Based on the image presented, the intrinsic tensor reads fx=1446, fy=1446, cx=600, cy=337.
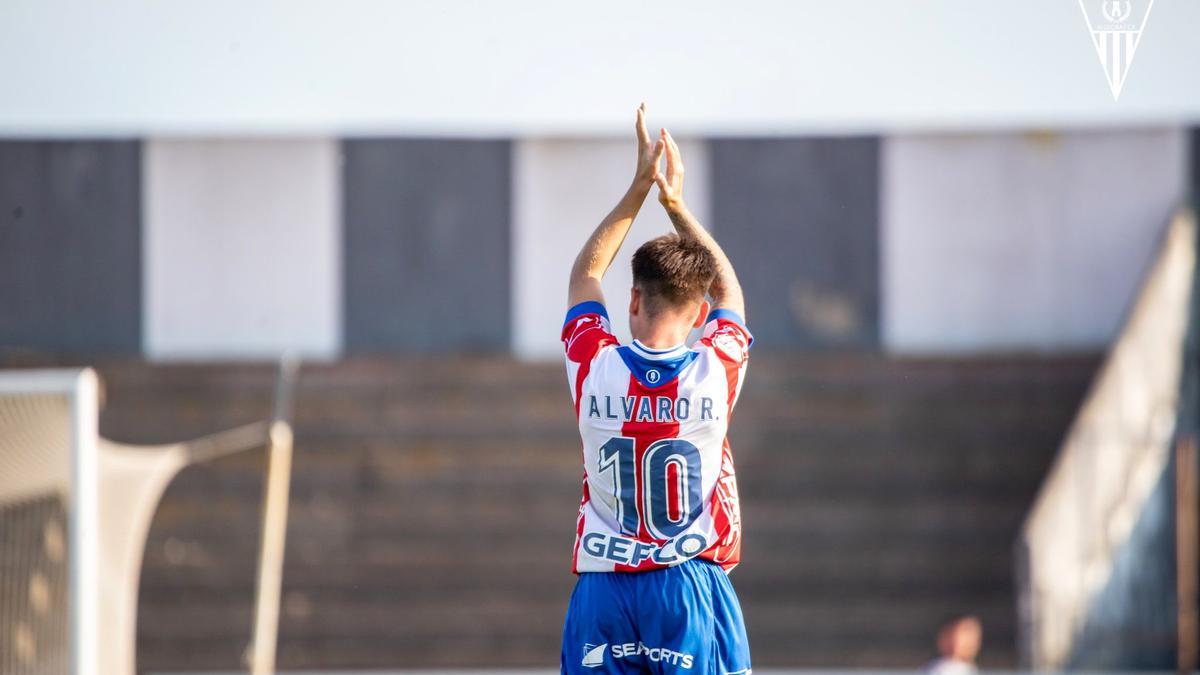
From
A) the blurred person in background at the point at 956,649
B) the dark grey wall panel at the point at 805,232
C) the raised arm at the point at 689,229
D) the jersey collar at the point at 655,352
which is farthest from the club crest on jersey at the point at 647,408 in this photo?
the dark grey wall panel at the point at 805,232

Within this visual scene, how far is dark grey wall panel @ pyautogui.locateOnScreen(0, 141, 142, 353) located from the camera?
49.7ft

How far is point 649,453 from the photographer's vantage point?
13.6 ft

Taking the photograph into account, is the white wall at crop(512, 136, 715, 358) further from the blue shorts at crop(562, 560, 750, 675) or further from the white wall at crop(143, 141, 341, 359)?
the blue shorts at crop(562, 560, 750, 675)

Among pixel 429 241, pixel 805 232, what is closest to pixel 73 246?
pixel 429 241

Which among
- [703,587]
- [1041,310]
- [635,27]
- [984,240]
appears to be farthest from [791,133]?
[703,587]

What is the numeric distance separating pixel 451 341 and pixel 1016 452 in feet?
19.9

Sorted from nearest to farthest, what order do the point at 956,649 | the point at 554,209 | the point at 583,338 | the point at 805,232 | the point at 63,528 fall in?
the point at 583,338 → the point at 63,528 → the point at 956,649 → the point at 554,209 → the point at 805,232

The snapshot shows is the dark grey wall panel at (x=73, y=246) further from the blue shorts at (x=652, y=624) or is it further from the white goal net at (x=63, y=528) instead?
the blue shorts at (x=652, y=624)

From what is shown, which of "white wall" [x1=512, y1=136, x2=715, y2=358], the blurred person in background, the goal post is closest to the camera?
the goal post

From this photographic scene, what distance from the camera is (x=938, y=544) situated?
15180 mm

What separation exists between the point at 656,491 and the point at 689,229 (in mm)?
818

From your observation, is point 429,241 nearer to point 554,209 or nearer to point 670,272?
point 554,209

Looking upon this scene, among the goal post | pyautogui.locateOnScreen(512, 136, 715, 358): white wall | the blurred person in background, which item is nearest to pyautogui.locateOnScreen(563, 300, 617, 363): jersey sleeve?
the goal post

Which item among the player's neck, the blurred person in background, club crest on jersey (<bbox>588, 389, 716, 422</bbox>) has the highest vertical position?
the player's neck
